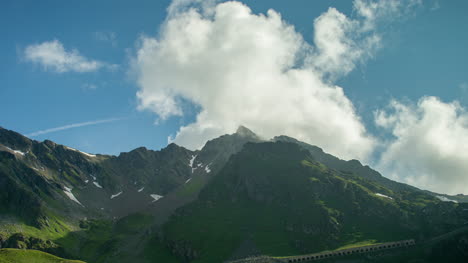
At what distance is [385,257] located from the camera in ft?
568

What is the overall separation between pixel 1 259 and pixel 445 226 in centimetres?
21217

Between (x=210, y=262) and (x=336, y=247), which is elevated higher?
(x=336, y=247)

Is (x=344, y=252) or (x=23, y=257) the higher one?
(x=344, y=252)

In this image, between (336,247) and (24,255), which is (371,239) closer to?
(336,247)

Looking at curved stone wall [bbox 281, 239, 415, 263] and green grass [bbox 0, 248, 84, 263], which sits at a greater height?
curved stone wall [bbox 281, 239, 415, 263]

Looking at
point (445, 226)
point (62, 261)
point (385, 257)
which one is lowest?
point (62, 261)

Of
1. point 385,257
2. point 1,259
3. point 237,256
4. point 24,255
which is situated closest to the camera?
point 1,259

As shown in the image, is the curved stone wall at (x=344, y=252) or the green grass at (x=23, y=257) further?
the curved stone wall at (x=344, y=252)

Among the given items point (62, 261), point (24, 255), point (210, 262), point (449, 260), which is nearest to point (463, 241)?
point (449, 260)

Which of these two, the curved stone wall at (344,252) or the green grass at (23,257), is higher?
the curved stone wall at (344,252)

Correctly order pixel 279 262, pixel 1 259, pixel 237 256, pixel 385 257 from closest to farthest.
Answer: pixel 1 259
pixel 385 257
pixel 279 262
pixel 237 256

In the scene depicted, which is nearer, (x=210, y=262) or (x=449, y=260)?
(x=449, y=260)

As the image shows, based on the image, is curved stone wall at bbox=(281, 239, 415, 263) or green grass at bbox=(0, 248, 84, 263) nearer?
green grass at bbox=(0, 248, 84, 263)

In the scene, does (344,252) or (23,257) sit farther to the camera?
(344,252)
